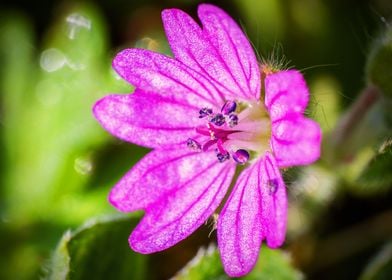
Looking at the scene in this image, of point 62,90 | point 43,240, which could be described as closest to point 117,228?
point 43,240

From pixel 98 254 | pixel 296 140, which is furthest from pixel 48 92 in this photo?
pixel 296 140

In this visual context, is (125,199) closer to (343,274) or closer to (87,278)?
(87,278)

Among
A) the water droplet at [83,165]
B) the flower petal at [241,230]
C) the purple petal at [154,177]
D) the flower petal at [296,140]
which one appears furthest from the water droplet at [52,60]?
the flower petal at [296,140]

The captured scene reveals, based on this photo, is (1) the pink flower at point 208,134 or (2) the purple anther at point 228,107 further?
(2) the purple anther at point 228,107

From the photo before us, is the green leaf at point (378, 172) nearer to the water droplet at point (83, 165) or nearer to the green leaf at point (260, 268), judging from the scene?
the green leaf at point (260, 268)

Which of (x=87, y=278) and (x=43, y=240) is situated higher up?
(x=87, y=278)

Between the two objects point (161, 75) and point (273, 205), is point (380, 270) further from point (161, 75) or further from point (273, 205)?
point (161, 75)

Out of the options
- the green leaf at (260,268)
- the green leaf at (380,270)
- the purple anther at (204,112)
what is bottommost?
the green leaf at (380,270)
